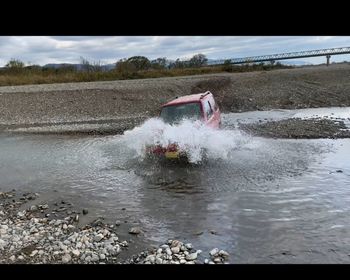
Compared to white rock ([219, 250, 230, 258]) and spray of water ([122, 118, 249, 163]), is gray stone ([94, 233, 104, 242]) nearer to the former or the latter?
white rock ([219, 250, 230, 258])

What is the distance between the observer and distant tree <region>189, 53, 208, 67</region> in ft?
181

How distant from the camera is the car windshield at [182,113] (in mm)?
12492

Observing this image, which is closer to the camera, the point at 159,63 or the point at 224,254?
the point at 224,254

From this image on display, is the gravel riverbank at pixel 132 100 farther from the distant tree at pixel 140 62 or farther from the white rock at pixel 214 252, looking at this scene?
the distant tree at pixel 140 62

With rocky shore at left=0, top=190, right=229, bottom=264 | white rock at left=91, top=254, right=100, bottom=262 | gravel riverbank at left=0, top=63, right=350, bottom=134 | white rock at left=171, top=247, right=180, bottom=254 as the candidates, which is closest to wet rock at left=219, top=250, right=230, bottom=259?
rocky shore at left=0, top=190, right=229, bottom=264

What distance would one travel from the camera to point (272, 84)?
31.0m

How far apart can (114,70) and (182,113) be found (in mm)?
35603

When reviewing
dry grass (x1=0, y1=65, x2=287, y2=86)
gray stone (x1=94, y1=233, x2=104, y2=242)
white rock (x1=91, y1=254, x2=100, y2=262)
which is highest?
dry grass (x1=0, y1=65, x2=287, y2=86)

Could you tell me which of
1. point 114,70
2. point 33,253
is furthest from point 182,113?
point 114,70

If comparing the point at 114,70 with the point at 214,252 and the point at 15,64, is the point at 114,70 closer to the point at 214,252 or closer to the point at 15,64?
the point at 15,64

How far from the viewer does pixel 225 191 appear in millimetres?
9289

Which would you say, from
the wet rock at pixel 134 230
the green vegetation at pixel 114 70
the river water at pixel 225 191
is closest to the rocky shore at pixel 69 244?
the wet rock at pixel 134 230
